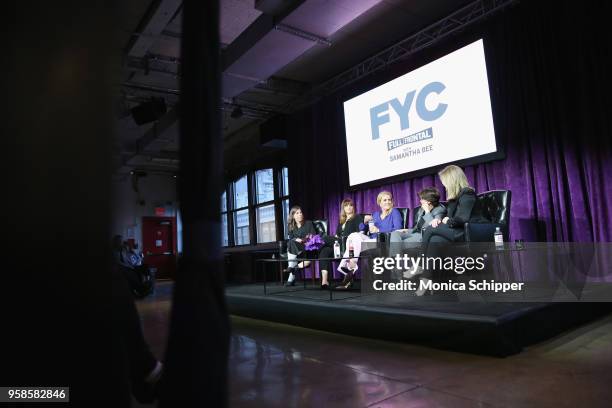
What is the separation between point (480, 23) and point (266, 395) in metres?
4.27

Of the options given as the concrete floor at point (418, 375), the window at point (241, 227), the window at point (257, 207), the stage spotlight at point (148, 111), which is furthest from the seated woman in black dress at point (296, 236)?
the window at point (241, 227)

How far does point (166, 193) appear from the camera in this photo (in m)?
11.2

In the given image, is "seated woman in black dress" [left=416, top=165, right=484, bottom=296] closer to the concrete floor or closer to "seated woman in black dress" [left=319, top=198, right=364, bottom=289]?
the concrete floor

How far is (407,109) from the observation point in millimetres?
4574

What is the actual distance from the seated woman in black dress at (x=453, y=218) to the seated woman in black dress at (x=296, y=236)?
1.77m

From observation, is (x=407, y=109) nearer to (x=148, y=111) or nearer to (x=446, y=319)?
(x=446, y=319)

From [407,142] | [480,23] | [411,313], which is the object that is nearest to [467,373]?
[411,313]

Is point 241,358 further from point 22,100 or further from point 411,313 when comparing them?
point 22,100

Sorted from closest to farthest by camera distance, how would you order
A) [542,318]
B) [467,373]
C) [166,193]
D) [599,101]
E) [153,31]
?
[467,373], [542,318], [599,101], [153,31], [166,193]

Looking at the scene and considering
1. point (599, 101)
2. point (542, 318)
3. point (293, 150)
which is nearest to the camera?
point (542, 318)

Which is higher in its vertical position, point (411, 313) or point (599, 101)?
point (599, 101)

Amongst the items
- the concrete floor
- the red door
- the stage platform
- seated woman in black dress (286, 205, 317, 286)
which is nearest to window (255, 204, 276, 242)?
seated woman in black dress (286, 205, 317, 286)

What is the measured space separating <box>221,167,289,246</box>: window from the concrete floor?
539 centimetres

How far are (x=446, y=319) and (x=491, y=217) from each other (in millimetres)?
1445
